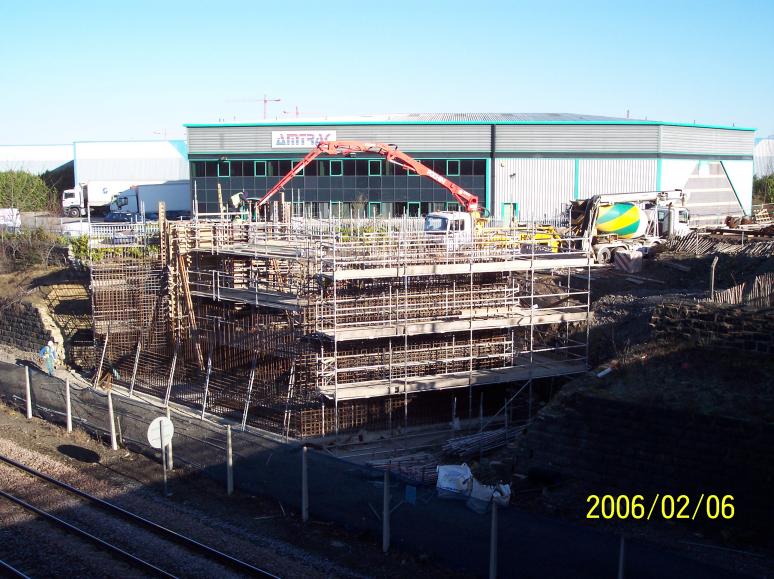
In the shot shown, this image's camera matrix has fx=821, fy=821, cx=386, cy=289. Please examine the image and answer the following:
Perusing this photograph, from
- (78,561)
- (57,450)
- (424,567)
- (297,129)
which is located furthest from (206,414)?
(297,129)

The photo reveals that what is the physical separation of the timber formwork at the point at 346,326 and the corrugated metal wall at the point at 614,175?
2306 centimetres

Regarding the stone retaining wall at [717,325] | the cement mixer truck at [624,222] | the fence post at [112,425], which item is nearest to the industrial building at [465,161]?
the cement mixer truck at [624,222]

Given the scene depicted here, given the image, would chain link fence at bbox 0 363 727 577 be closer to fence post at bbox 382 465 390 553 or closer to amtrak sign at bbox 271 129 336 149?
fence post at bbox 382 465 390 553

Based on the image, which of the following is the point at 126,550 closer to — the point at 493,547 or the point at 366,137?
the point at 493,547

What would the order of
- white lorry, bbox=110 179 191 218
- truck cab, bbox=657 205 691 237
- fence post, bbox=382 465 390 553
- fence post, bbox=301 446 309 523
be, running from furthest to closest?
white lorry, bbox=110 179 191 218 < truck cab, bbox=657 205 691 237 < fence post, bbox=301 446 309 523 < fence post, bbox=382 465 390 553

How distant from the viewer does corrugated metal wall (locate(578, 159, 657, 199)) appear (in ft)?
140

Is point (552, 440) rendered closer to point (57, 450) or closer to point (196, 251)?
point (57, 450)

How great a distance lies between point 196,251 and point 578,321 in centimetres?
978

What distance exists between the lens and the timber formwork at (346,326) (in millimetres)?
16891

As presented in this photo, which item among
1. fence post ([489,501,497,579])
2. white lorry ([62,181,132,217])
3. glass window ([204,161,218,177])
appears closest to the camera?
fence post ([489,501,497,579])

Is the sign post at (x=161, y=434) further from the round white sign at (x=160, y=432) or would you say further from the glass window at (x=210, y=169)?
the glass window at (x=210, y=169)

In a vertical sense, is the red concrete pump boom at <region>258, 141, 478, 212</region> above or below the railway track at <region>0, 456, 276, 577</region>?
above

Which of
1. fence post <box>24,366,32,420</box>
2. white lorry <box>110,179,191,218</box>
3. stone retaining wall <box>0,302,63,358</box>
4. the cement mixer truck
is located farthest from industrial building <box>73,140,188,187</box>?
fence post <box>24,366,32,420</box>
